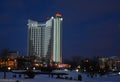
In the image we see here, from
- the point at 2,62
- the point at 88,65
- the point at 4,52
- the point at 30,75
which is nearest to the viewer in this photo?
the point at 30,75

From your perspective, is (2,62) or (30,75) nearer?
(30,75)

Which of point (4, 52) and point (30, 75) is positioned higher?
point (4, 52)

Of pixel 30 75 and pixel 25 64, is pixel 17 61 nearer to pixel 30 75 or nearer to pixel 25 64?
pixel 25 64

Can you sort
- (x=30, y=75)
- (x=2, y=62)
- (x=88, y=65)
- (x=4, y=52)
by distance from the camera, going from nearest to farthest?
(x=30, y=75) < (x=88, y=65) < (x=2, y=62) < (x=4, y=52)

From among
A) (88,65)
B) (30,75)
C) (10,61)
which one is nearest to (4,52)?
(10,61)

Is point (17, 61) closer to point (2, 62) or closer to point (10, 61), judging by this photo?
point (10, 61)

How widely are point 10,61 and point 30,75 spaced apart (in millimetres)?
126671

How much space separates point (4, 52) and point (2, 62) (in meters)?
13.1

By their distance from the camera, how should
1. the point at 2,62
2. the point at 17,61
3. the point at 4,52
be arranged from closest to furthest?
the point at 2,62
the point at 4,52
the point at 17,61

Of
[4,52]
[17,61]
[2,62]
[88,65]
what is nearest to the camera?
Result: [88,65]

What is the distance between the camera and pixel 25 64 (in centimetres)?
19638

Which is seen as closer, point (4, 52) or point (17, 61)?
point (4, 52)

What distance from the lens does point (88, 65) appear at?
486 feet

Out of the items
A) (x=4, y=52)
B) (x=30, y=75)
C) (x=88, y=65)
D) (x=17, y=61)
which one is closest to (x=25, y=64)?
(x=17, y=61)
